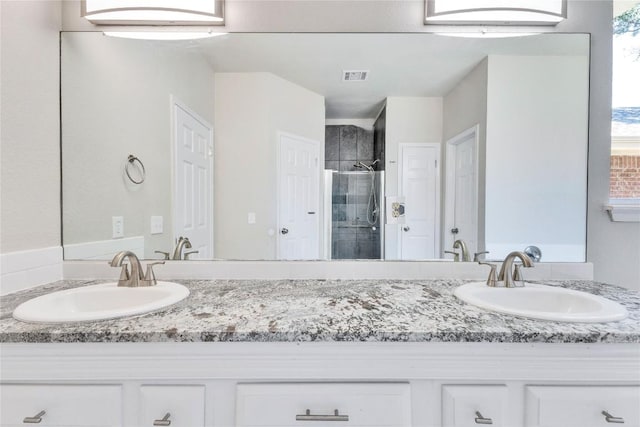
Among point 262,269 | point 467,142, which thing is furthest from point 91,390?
point 467,142

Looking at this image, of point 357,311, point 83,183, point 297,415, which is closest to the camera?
point 297,415

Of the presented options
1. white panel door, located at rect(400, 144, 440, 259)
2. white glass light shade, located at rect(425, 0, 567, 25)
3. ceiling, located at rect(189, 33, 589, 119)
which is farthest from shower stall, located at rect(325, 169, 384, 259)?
white glass light shade, located at rect(425, 0, 567, 25)

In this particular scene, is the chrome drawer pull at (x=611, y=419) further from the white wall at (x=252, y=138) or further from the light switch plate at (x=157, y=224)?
the light switch plate at (x=157, y=224)

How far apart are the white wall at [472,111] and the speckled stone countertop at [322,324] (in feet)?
1.80

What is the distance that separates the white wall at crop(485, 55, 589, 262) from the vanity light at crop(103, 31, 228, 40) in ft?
4.69

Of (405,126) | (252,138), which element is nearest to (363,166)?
(405,126)

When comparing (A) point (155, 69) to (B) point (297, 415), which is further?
(A) point (155, 69)

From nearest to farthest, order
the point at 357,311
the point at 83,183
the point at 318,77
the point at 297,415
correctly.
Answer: the point at 297,415 → the point at 357,311 → the point at 83,183 → the point at 318,77

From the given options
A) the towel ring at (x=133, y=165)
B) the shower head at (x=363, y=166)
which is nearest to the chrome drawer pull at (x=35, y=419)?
the towel ring at (x=133, y=165)

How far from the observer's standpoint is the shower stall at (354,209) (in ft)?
4.79

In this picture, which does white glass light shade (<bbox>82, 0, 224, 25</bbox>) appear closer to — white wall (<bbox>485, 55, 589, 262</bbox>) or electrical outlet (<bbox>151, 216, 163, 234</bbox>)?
electrical outlet (<bbox>151, 216, 163, 234</bbox>)

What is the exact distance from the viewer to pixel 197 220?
1.47 m

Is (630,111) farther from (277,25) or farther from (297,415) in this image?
(297,415)

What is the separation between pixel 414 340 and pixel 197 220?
1.15 m
